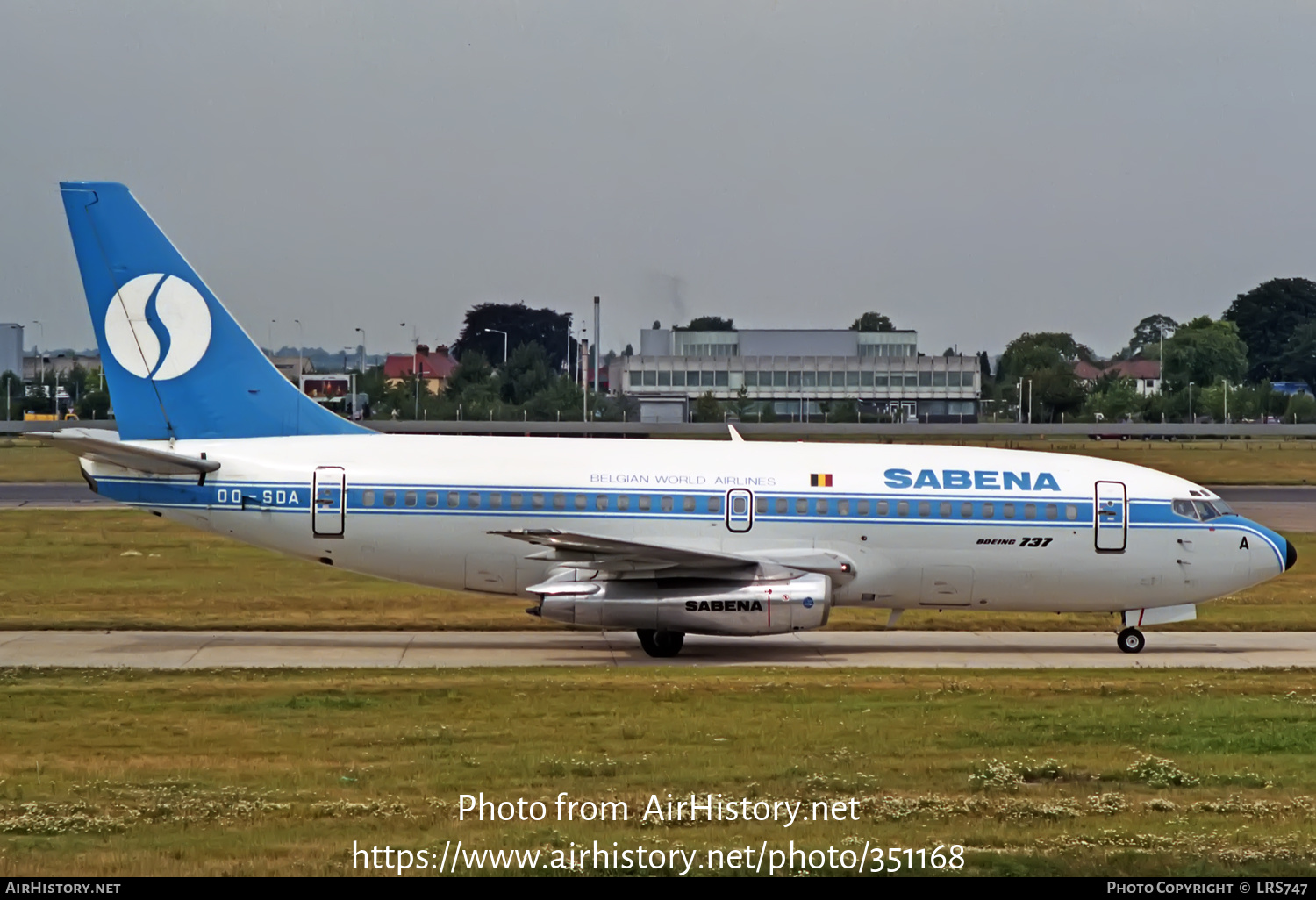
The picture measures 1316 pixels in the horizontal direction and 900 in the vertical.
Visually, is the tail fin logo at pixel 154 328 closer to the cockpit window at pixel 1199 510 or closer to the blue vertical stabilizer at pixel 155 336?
the blue vertical stabilizer at pixel 155 336

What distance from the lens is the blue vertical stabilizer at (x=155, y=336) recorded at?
84.0 ft

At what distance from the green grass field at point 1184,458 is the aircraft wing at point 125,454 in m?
39.8

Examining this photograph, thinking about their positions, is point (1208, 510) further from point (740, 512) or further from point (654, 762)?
point (654, 762)

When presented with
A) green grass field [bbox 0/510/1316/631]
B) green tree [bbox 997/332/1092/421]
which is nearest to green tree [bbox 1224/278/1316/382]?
green tree [bbox 997/332/1092/421]

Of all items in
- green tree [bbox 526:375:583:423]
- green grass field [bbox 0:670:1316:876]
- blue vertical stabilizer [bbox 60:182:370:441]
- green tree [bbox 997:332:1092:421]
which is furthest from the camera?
green tree [bbox 997:332:1092:421]

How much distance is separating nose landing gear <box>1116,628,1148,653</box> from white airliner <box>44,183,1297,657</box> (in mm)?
69

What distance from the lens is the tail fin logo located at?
25.7 m

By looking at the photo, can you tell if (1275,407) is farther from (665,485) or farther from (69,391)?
(665,485)

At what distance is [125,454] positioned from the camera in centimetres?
2466

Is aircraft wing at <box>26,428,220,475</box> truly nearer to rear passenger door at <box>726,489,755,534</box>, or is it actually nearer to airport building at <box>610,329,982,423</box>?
rear passenger door at <box>726,489,755,534</box>

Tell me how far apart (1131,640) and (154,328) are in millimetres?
17138

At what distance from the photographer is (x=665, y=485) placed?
2533cm

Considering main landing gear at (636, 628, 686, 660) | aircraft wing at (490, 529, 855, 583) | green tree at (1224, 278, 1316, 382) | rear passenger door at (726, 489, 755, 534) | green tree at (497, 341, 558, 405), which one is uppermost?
green tree at (1224, 278, 1316, 382)

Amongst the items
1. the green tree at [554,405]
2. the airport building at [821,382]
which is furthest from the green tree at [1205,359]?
the green tree at [554,405]
